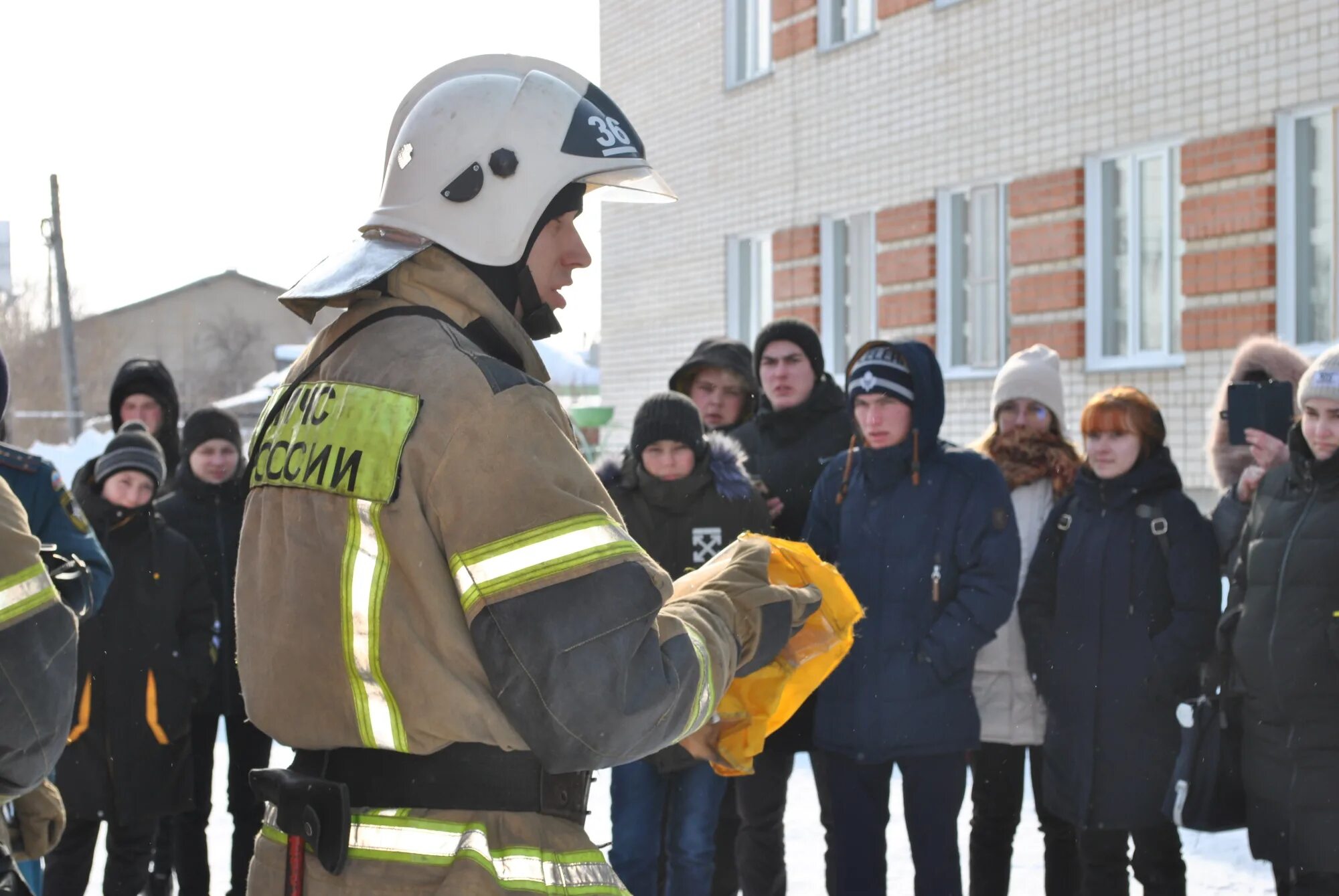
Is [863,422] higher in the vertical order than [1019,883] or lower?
higher

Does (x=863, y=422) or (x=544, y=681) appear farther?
(x=863, y=422)

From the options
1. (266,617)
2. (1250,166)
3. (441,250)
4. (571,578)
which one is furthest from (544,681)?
(1250,166)

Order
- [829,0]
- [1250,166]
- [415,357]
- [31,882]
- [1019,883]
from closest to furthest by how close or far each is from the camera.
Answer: [415,357], [31,882], [1019,883], [1250,166], [829,0]

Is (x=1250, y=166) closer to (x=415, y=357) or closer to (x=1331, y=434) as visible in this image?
(x=1331, y=434)

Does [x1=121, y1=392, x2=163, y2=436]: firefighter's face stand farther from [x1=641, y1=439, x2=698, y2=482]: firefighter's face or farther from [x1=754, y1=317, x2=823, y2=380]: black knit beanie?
[x1=754, y1=317, x2=823, y2=380]: black knit beanie

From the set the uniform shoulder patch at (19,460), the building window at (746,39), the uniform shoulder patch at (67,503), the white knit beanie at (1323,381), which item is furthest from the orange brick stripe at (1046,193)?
the uniform shoulder patch at (19,460)

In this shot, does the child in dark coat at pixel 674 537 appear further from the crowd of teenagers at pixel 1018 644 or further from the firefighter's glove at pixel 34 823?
the firefighter's glove at pixel 34 823

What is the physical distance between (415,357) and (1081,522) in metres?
3.67

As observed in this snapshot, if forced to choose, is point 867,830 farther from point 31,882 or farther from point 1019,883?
point 31,882

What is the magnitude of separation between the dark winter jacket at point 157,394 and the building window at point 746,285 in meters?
9.63

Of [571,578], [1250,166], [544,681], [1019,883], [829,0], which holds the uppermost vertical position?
[829,0]

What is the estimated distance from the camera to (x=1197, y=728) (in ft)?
15.8

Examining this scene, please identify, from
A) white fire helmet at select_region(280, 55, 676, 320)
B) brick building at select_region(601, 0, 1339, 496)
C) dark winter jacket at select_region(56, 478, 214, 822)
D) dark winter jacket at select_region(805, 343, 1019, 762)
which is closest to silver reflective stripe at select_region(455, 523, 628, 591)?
white fire helmet at select_region(280, 55, 676, 320)

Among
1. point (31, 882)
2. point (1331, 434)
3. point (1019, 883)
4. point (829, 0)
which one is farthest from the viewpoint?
point (829, 0)
